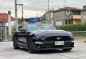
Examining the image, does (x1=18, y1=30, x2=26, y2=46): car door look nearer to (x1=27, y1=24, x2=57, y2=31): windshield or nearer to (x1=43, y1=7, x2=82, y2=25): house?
(x1=27, y1=24, x2=57, y2=31): windshield

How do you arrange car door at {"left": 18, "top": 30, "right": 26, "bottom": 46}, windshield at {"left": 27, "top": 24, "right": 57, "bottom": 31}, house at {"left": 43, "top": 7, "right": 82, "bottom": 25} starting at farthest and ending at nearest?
house at {"left": 43, "top": 7, "right": 82, "bottom": 25}, car door at {"left": 18, "top": 30, "right": 26, "bottom": 46}, windshield at {"left": 27, "top": 24, "right": 57, "bottom": 31}

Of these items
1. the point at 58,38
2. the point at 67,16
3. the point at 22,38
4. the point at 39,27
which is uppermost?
the point at 67,16

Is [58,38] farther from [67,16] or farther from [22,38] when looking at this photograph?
[67,16]

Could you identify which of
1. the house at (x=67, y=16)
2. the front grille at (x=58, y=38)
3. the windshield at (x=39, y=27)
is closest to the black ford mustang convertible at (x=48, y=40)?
the front grille at (x=58, y=38)

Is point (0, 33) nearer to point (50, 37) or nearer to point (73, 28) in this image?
point (73, 28)

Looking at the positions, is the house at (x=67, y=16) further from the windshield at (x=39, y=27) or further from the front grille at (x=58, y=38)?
the front grille at (x=58, y=38)

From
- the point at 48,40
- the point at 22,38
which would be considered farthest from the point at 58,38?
the point at 22,38

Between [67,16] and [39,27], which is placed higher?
[67,16]

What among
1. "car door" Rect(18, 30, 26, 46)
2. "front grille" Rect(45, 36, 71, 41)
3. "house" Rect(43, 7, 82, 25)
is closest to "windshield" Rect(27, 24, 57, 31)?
"car door" Rect(18, 30, 26, 46)

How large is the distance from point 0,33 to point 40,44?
27.4 meters

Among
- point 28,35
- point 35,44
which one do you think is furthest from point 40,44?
point 28,35

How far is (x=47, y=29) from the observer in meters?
15.4

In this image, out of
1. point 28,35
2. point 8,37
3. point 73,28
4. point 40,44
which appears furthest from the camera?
point 73,28

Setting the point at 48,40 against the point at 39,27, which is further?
the point at 39,27
